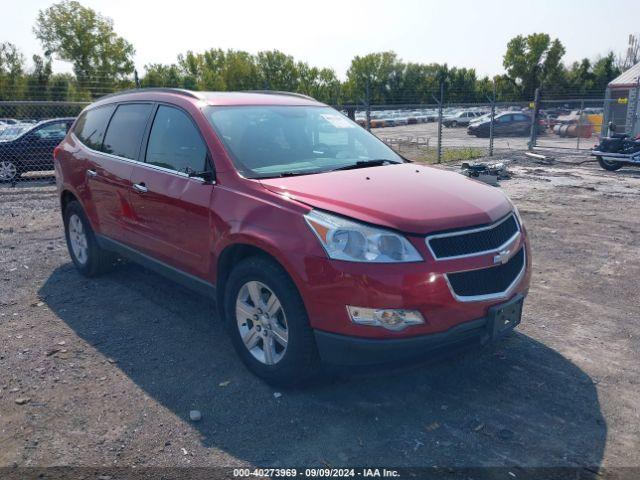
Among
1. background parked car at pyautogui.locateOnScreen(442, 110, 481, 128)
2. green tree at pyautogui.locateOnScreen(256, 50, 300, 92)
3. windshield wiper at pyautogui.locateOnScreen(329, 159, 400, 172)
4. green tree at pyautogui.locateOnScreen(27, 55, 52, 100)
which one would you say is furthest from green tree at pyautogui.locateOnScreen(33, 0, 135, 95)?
windshield wiper at pyautogui.locateOnScreen(329, 159, 400, 172)

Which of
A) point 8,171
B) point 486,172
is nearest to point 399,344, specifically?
point 486,172

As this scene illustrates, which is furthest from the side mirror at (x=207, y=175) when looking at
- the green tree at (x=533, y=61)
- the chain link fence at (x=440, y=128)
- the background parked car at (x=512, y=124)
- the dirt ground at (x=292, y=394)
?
the green tree at (x=533, y=61)

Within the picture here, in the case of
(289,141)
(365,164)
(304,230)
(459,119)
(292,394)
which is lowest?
(292,394)

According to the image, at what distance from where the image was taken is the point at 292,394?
3.45 meters

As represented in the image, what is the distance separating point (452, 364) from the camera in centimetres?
379

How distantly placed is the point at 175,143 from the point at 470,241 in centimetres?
242

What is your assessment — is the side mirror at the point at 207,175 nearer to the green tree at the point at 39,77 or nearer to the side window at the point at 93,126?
the side window at the point at 93,126

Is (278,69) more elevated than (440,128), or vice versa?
(278,69)

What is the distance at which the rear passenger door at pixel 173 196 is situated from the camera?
12.8 ft

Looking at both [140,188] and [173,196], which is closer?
[173,196]

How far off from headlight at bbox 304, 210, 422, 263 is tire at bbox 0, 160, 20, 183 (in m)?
12.4

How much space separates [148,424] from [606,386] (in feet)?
9.39

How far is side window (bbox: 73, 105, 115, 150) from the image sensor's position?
5.33 metres

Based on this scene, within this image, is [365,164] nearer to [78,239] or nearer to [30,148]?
[78,239]
